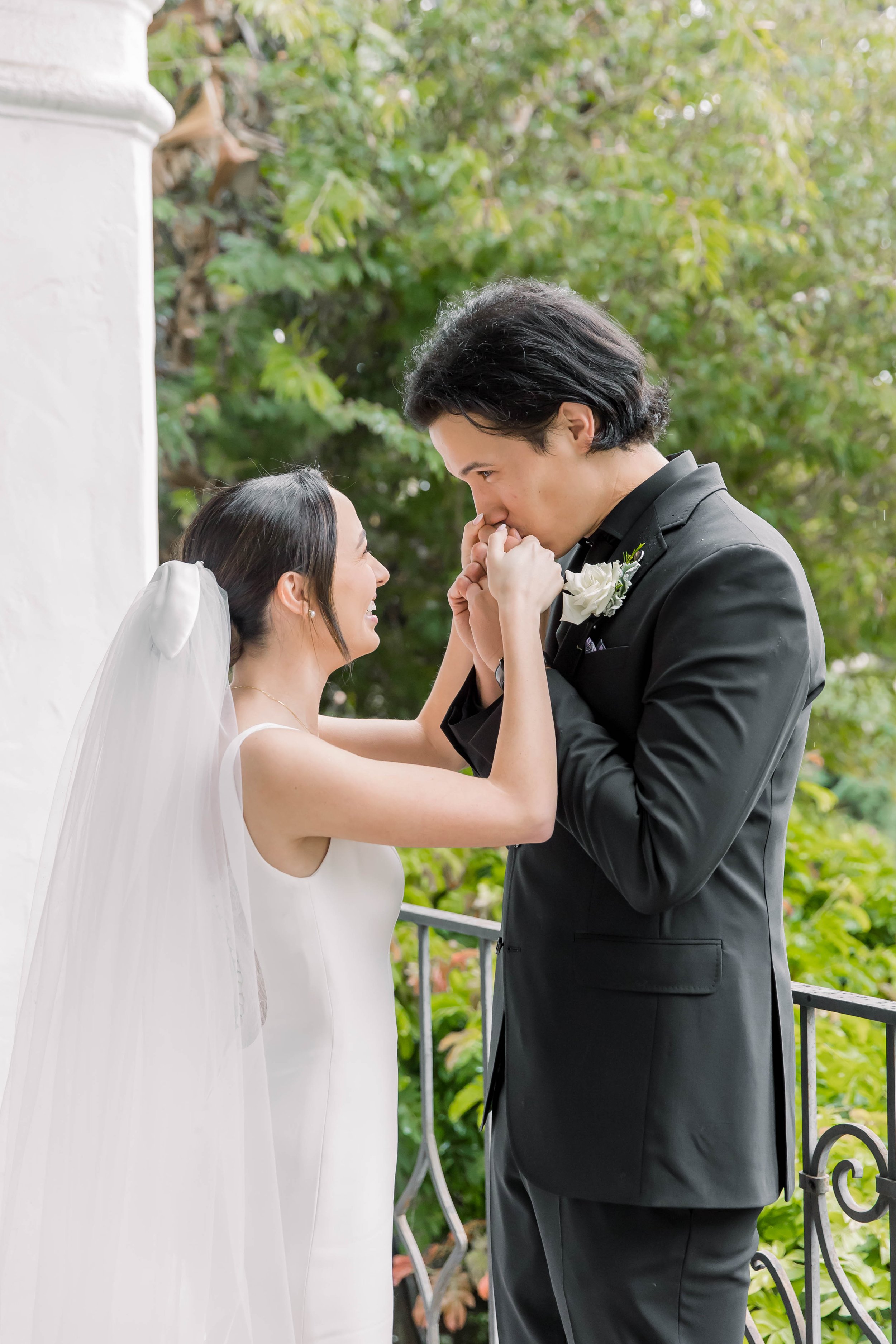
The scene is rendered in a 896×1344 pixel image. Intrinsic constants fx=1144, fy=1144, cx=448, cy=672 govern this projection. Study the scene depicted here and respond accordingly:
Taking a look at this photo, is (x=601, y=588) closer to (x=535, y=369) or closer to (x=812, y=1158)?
(x=535, y=369)

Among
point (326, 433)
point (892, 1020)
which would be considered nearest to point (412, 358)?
point (892, 1020)

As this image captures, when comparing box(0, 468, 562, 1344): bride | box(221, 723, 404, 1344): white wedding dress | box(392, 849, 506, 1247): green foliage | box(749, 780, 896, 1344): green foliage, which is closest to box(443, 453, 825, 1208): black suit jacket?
box(0, 468, 562, 1344): bride

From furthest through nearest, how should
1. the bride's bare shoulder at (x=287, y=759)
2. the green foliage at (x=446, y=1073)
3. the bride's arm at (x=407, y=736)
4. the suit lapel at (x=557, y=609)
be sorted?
the green foliage at (x=446, y=1073)
the bride's arm at (x=407, y=736)
the suit lapel at (x=557, y=609)
the bride's bare shoulder at (x=287, y=759)

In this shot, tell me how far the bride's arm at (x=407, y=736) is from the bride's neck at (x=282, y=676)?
1.04 feet

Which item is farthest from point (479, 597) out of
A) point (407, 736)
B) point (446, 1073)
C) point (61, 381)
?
point (446, 1073)

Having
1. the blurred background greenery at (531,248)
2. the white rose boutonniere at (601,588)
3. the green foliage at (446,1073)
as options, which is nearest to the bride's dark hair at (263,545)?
the white rose boutonniere at (601,588)

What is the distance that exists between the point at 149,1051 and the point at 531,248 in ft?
13.5

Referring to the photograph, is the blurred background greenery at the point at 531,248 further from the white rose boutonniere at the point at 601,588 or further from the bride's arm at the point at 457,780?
the white rose boutonniere at the point at 601,588

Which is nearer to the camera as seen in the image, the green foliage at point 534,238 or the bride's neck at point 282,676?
the bride's neck at point 282,676

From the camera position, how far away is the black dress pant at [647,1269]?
1.41 meters

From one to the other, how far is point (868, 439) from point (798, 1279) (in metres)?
4.10

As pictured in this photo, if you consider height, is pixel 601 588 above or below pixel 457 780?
above

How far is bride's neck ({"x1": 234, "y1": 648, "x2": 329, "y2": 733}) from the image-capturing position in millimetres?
1787

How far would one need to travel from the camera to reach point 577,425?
5.26ft
